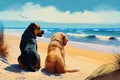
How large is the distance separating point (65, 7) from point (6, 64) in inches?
27.6

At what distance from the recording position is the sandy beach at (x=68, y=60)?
171 inches

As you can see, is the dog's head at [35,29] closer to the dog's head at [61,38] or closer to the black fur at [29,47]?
the black fur at [29,47]

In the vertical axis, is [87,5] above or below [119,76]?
above

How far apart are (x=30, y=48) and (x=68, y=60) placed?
1.10 feet

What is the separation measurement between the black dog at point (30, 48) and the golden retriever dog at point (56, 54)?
94mm

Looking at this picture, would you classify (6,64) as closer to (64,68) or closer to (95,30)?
(64,68)

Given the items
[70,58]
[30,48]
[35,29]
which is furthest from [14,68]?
[70,58]

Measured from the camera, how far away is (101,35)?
4.52m

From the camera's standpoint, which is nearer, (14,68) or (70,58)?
(14,68)

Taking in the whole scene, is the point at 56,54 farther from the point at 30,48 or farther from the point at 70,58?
the point at 30,48

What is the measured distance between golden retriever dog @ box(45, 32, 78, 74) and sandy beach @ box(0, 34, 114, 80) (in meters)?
0.04

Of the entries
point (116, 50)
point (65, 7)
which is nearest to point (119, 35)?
point (116, 50)

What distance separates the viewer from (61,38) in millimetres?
4477

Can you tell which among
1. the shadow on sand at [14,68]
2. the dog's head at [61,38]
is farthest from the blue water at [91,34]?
the shadow on sand at [14,68]
